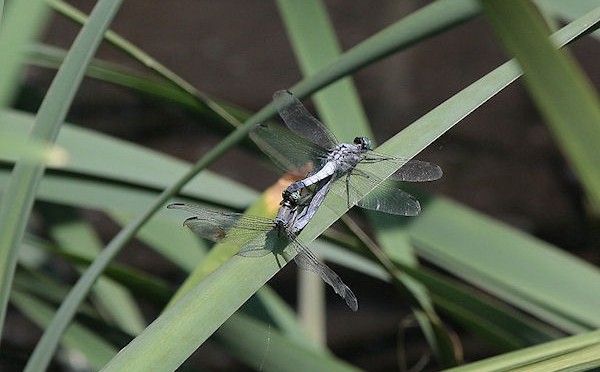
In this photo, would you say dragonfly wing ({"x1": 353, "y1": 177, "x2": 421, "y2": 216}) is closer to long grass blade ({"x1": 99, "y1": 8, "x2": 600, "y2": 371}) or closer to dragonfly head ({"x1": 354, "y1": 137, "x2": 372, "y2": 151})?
dragonfly head ({"x1": 354, "y1": 137, "x2": 372, "y2": 151})

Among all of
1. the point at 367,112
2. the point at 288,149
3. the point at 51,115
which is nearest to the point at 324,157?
the point at 288,149

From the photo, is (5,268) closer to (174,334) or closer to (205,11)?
(174,334)

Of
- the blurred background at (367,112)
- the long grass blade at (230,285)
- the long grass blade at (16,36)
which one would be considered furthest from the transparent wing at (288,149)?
the blurred background at (367,112)

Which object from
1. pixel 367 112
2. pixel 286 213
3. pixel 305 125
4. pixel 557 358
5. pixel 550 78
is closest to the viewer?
pixel 550 78

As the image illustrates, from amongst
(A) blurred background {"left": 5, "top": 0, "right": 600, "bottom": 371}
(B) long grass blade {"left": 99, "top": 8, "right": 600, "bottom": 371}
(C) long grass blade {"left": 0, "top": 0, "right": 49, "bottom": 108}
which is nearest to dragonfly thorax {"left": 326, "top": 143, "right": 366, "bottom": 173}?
(B) long grass blade {"left": 99, "top": 8, "right": 600, "bottom": 371}

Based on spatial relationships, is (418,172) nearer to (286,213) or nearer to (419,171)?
(419,171)

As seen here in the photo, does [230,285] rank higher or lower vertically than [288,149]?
lower

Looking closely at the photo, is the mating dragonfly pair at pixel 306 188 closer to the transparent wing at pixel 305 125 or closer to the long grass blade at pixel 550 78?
the transparent wing at pixel 305 125
